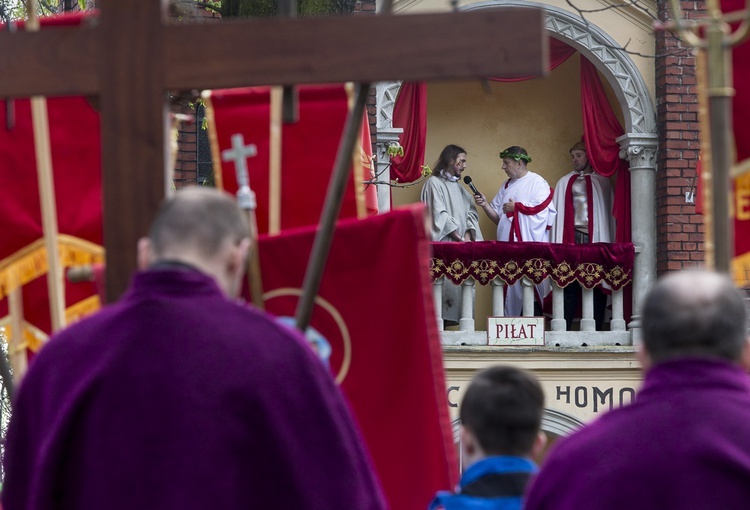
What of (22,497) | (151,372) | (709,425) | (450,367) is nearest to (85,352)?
(151,372)

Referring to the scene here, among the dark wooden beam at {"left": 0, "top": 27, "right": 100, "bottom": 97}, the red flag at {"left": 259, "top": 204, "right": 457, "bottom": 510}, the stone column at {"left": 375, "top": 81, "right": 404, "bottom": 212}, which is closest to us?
the dark wooden beam at {"left": 0, "top": 27, "right": 100, "bottom": 97}

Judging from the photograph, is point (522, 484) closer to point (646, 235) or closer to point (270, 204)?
point (270, 204)

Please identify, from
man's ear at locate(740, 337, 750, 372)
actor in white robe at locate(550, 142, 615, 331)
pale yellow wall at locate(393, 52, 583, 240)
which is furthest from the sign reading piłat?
man's ear at locate(740, 337, 750, 372)

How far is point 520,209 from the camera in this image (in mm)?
12406

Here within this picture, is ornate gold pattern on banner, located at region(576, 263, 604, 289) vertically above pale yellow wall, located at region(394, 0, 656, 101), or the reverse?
pale yellow wall, located at region(394, 0, 656, 101)

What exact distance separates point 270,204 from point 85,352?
225 centimetres

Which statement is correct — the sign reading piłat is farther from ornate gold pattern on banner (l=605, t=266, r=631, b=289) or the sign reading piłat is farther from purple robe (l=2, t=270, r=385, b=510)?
purple robe (l=2, t=270, r=385, b=510)

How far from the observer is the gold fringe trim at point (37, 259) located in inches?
193

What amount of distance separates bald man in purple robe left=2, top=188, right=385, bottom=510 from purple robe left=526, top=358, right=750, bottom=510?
1.45ft

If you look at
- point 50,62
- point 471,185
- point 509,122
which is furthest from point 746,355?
point 509,122

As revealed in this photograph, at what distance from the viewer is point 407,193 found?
13.2 meters

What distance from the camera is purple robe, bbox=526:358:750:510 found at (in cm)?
253

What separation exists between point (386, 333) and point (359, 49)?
1.32m

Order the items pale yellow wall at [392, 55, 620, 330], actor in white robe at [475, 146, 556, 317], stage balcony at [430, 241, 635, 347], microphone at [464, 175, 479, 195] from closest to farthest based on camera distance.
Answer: stage balcony at [430, 241, 635, 347], microphone at [464, 175, 479, 195], actor in white robe at [475, 146, 556, 317], pale yellow wall at [392, 55, 620, 330]
